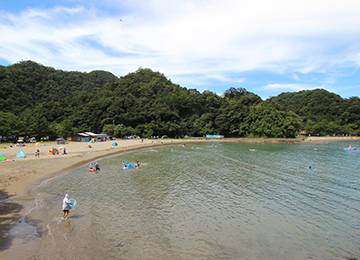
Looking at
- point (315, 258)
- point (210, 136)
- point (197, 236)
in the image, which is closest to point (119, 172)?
point (197, 236)

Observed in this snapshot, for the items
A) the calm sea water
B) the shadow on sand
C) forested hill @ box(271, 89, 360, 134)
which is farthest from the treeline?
the calm sea water

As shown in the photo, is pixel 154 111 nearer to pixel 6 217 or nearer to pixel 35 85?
pixel 6 217

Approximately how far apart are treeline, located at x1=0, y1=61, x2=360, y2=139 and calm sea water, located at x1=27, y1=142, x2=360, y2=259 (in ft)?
173

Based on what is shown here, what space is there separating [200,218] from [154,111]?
77383 millimetres

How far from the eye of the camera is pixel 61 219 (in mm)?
10961

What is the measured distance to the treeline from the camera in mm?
81500

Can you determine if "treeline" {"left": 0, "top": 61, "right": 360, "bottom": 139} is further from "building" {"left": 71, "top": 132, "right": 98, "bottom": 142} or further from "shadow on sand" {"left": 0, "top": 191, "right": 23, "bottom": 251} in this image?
"shadow on sand" {"left": 0, "top": 191, "right": 23, "bottom": 251}

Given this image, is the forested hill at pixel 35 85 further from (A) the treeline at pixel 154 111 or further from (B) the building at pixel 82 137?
(B) the building at pixel 82 137

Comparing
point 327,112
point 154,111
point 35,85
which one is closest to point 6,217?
point 154,111

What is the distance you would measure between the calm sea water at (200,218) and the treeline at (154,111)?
5279cm

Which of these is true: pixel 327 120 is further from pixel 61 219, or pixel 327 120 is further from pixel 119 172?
pixel 61 219

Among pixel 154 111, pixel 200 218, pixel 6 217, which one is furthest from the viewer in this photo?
pixel 154 111

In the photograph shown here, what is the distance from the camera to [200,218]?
11797 millimetres

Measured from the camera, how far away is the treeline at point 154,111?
81.5 metres
